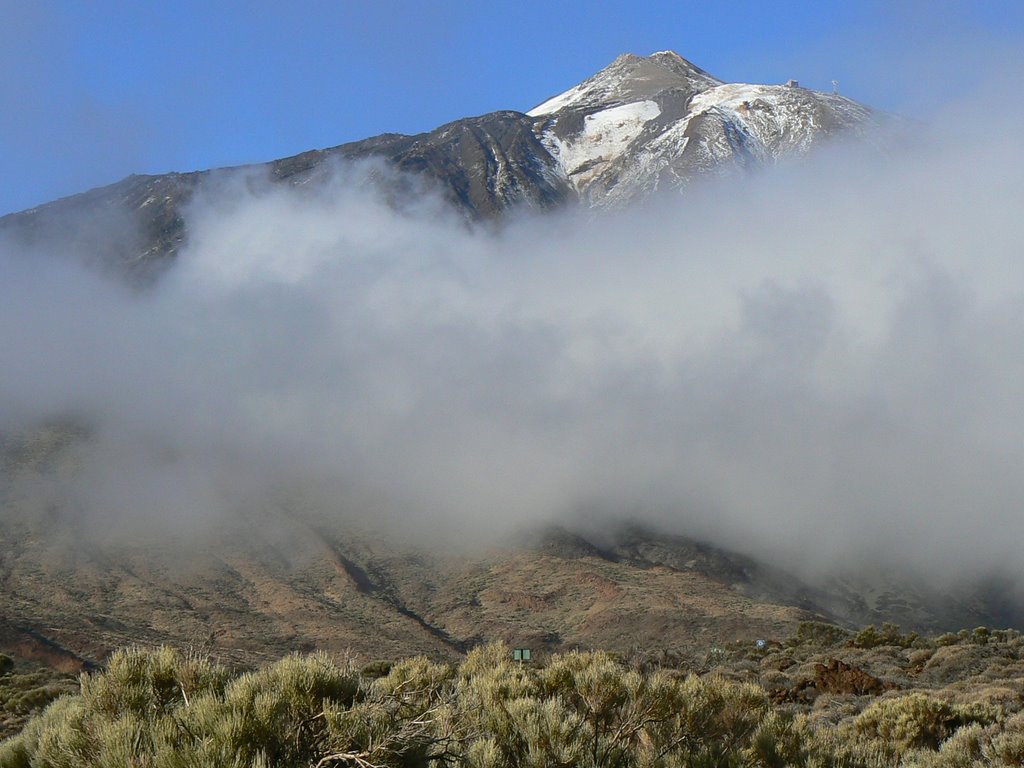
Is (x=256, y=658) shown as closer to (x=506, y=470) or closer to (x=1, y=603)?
(x=1, y=603)

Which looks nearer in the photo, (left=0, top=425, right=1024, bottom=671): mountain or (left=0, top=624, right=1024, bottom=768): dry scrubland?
(left=0, top=624, right=1024, bottom=768): dry scrubland

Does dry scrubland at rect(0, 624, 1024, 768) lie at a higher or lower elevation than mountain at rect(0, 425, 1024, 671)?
higher

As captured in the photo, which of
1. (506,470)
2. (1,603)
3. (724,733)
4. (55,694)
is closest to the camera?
(724,733)

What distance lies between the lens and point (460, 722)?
8.71 m

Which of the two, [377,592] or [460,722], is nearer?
[460,722]

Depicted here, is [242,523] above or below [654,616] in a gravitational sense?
above

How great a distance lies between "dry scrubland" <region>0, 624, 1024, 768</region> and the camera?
6.25 m

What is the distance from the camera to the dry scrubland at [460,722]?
20.5 feet

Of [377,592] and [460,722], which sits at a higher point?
[460,722]

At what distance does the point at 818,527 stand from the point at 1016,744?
95586mm

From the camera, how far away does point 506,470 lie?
107 metres

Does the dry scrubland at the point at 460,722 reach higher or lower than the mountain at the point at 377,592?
higher

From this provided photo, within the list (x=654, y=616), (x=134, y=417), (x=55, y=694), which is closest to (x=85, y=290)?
(x=134, y=417)

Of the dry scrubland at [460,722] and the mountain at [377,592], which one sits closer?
the dry scrubland at [460,722]
